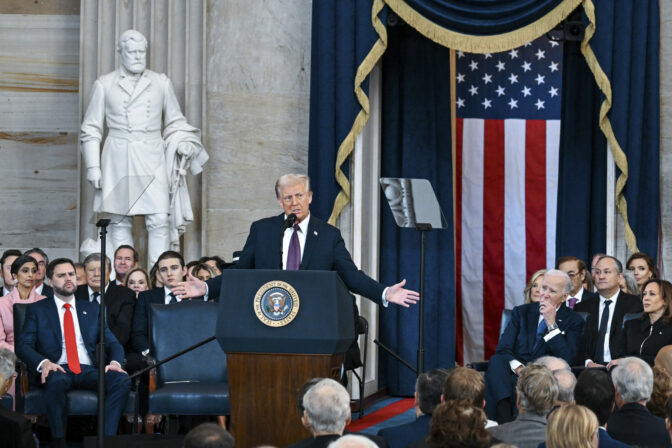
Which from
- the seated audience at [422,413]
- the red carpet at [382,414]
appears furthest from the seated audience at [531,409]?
the red carpet at [382,414]

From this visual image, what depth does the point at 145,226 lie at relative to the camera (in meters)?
8.45

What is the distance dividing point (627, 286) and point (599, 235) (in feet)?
3.96

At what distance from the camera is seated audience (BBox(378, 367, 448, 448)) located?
162 inches

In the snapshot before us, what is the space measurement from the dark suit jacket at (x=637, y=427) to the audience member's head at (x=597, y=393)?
0.34 feet

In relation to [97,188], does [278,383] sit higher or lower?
lower

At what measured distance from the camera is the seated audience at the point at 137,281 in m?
7.43

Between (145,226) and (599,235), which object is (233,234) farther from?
(599,235)

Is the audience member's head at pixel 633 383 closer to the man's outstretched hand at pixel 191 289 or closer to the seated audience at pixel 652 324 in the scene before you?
the man's outstretched hand at pixel 191 289

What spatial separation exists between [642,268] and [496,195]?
2.52 metres

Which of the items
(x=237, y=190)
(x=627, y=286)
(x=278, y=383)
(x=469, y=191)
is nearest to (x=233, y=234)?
(x=237, y=190)

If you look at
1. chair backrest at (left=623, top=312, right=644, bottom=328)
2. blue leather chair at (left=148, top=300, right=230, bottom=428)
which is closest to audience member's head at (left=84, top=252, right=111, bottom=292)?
blue leather chair at (left=148, top=300, right=230, bottom=428)

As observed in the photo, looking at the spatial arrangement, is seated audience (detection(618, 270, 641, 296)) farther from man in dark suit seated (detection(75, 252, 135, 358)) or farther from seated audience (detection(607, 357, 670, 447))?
man in dark suit seated (detection(75, 252, 135, 358))

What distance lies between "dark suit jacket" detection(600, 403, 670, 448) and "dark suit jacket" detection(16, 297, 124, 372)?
3231 millimetres

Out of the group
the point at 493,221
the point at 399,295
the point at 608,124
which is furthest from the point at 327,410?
the point at 493,221
